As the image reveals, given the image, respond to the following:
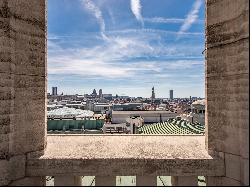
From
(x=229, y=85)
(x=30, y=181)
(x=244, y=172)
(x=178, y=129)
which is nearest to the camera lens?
(x=244, y=172)

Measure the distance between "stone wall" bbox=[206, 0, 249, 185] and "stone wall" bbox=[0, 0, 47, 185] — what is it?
191 inches

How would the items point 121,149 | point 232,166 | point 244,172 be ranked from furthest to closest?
point 121,149, point 232,166, point 244,172

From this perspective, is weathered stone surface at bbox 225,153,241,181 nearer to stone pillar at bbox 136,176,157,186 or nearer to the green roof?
stone pillar at bbox 136,176,157,186

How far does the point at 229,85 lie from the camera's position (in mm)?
6934

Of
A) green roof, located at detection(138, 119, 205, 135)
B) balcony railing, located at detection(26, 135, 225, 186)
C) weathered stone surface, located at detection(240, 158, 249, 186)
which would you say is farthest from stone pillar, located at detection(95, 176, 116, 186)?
green roof, located at detection(138, 119, 205, 135)

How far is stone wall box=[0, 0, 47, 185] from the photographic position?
688 cm

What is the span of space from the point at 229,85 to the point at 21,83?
18.1ft

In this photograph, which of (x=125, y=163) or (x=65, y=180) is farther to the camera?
(x=125, y=163)

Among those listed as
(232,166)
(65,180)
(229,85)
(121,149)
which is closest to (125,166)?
(121,149)

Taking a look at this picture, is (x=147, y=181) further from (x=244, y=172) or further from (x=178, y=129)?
(x=178, y=129)

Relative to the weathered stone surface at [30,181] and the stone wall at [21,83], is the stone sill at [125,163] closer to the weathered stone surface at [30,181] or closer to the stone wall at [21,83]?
the weathered stone surface at [30,181]

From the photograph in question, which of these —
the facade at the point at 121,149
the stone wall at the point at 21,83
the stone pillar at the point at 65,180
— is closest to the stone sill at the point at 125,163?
the facade at the point at 121,149

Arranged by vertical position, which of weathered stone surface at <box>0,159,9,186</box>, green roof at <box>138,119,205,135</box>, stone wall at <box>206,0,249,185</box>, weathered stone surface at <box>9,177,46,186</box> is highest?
stone wall at <box>206,0,249,185</box>

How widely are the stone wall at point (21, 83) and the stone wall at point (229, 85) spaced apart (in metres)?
4.84
